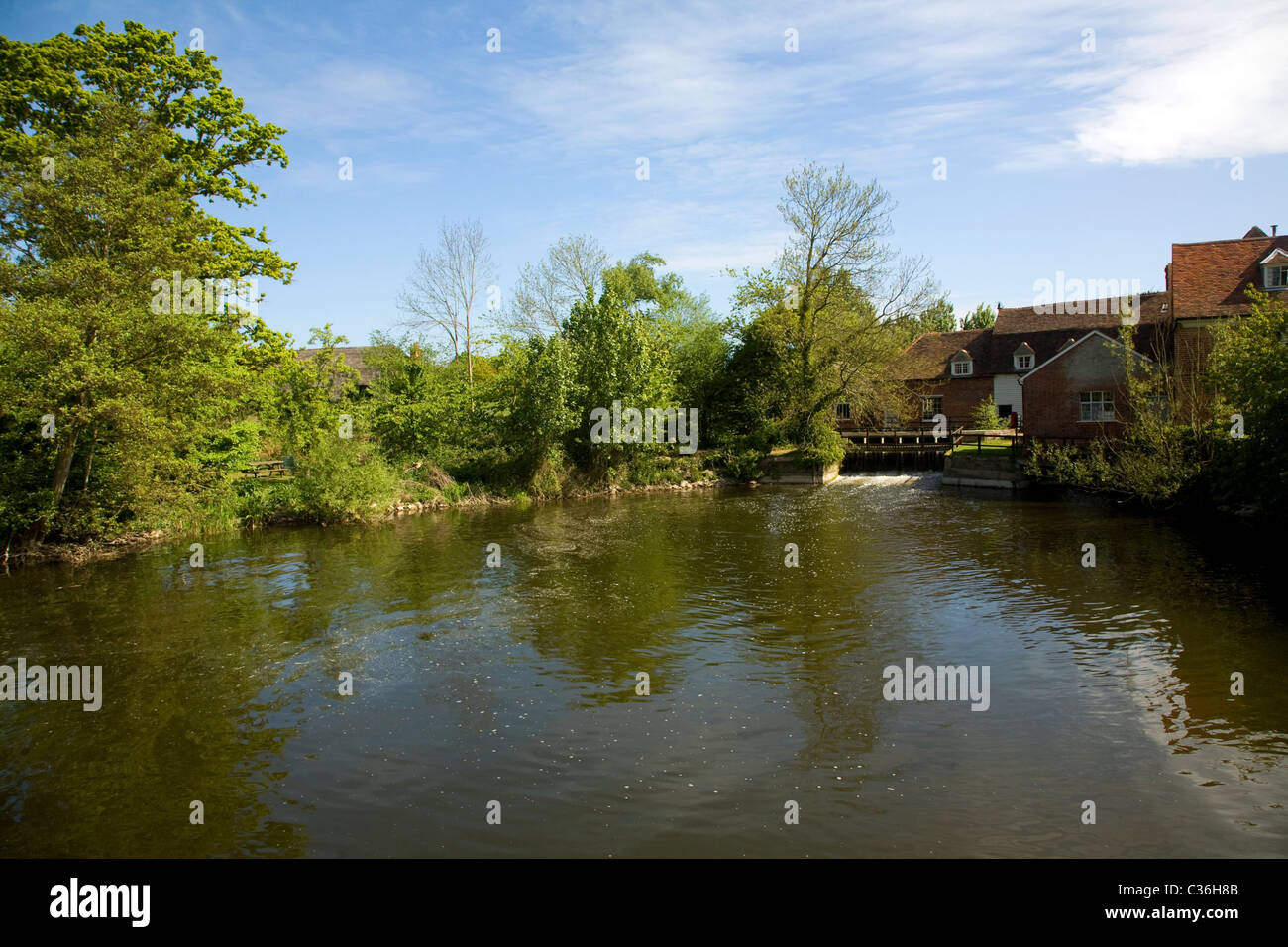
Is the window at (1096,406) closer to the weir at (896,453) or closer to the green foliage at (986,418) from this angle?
the weir at (896,453)

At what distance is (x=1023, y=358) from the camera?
155 feet

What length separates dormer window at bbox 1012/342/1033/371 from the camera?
Answer: 1848 inches

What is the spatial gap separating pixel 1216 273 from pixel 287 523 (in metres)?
39.6

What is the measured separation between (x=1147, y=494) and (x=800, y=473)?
52.1 feet

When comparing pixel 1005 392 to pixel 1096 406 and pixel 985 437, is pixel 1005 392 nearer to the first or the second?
pixel 985 437

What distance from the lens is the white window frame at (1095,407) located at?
107 feet

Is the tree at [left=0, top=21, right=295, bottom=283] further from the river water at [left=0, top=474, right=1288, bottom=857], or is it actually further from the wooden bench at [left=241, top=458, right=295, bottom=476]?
the river water at [left=0, top=474, right=1288, bottom=857]

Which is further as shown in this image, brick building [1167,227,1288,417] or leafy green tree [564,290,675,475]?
brick building [1167,227,1288,417]

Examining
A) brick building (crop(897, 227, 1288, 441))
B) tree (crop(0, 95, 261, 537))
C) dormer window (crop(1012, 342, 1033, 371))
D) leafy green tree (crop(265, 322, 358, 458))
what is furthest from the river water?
dormer window (crop(1012, 342, 1033, 371))

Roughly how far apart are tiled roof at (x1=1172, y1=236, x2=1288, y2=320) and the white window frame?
16.5 feet

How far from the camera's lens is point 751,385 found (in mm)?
41719

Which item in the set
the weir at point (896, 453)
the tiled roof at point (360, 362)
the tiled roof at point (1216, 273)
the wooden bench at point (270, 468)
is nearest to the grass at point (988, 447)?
the weir at point (896, 453)

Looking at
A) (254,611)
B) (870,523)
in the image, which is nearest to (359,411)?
(254,611)
